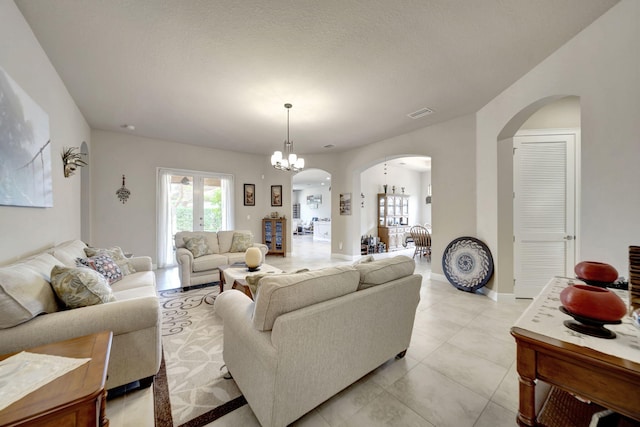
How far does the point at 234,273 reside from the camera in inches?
116

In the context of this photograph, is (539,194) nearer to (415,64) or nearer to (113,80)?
(415,64)

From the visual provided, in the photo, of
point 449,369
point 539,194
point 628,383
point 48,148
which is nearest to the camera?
point 628,383

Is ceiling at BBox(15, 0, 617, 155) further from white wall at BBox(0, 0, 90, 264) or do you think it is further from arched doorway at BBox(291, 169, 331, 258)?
arched doorway at BBox(291, 169, 331, 258)

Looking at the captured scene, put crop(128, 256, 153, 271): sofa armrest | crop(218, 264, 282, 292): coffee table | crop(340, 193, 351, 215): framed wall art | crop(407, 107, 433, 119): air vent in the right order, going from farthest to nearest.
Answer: crop(340, 193, 351, 215): framed wall art, crop(407, 107, 433, 119): air vent, crop(128, 256, 153, 271): sofa armrest, crop(218, 264, 282, 292): coffee table

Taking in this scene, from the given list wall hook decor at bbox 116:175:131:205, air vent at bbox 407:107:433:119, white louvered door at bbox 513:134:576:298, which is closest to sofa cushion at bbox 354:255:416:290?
white louvered door at bbox 513:134:576:298

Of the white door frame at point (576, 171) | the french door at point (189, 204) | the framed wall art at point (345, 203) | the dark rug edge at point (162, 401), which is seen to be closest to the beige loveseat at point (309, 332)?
the dark rug edge at point (162, 401)

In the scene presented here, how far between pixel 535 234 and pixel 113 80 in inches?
233

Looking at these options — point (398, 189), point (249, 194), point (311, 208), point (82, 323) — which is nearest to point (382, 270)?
point (82, 323)

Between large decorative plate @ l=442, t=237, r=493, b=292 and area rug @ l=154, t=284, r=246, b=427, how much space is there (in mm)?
3532

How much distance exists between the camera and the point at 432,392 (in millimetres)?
1657

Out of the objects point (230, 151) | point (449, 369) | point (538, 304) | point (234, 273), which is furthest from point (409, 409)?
point (230, 151)

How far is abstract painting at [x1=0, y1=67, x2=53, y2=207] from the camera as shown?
1672mm

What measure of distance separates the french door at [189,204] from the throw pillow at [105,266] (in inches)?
110

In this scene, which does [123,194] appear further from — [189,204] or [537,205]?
[537,205]
